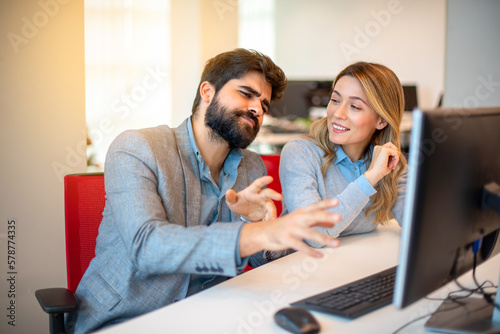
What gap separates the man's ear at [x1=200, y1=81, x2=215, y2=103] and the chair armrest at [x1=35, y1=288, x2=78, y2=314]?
0.81 metres

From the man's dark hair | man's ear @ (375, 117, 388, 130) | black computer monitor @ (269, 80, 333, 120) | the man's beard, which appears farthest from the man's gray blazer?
black computer monitor @ (269, 80, 333, 120)

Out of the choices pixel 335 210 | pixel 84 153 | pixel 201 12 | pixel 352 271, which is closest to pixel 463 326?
pixel 352 271

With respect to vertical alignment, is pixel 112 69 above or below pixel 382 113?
above

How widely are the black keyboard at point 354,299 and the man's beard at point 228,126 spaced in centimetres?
68

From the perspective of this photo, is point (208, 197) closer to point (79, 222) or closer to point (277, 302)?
point (79, 222)

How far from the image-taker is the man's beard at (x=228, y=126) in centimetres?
165

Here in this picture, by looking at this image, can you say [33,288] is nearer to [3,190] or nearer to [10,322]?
[10,322]

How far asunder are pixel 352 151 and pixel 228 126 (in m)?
0.65

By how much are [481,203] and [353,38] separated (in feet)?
22.2

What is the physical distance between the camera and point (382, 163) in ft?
5.74

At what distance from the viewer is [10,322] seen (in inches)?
68.7

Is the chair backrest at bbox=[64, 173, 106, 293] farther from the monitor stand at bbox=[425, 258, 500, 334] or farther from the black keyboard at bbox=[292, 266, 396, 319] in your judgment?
the monitor stand at bbox=[425, 258, 500, 334]

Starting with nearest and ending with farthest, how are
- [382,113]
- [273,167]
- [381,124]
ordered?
[382,113], [381,124], [273,167]

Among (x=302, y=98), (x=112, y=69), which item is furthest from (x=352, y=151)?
(x=302, y=98)
